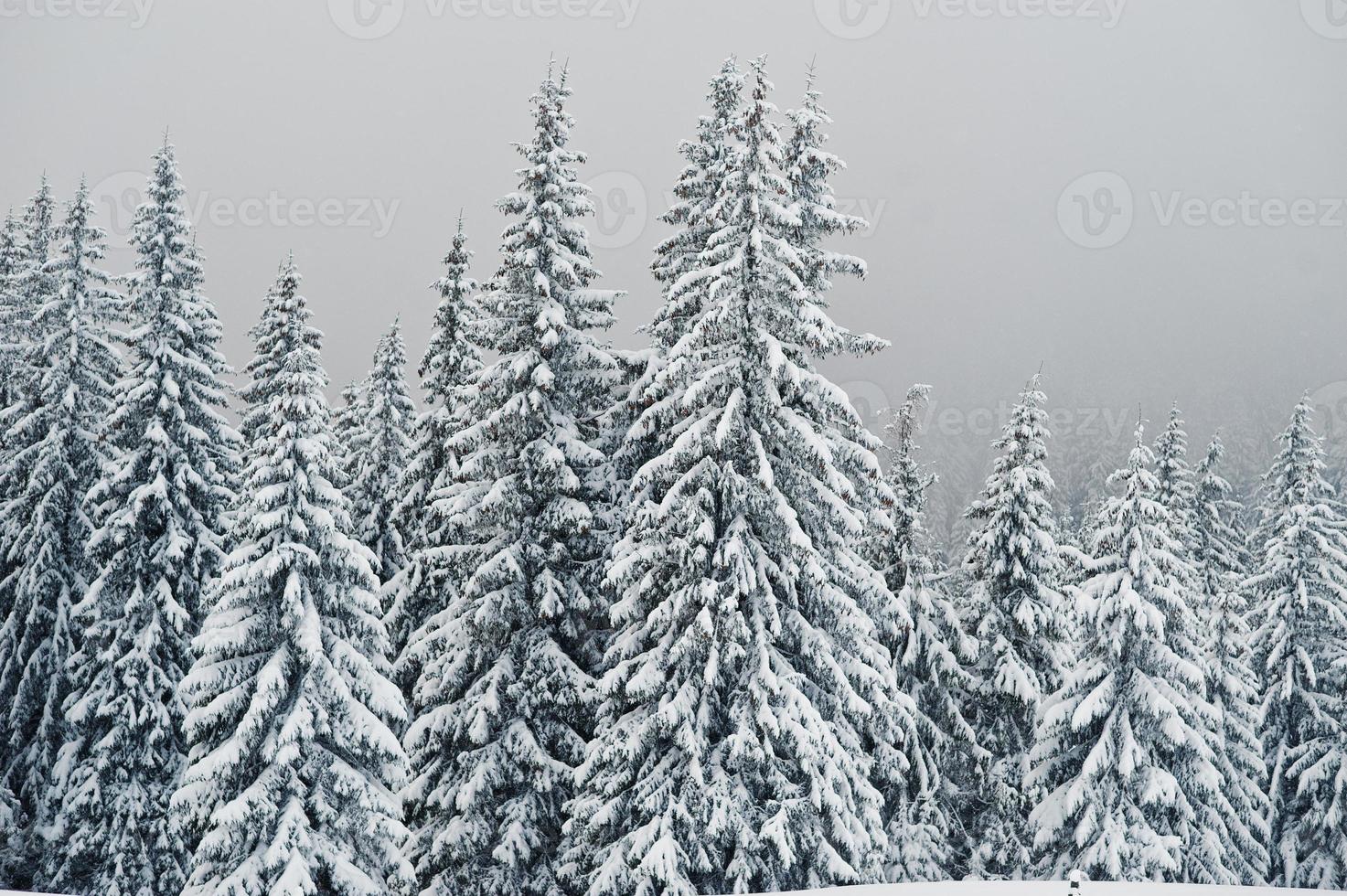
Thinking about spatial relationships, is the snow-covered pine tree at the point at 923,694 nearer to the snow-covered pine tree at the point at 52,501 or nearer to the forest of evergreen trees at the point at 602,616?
the forest of evergreen trees at the point at 602,616

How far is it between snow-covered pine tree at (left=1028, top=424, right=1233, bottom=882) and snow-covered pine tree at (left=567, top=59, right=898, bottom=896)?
17.8 ft

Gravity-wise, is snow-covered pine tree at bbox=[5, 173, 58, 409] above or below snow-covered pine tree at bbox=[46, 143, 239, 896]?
above

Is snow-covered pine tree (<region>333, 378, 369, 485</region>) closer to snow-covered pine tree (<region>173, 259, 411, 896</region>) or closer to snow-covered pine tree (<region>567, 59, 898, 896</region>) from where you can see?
snow-covered pine tree (<region>173, 259, 411, 896</region>)

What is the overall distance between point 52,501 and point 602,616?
15815mm

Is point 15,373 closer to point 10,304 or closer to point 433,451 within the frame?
point 10,304

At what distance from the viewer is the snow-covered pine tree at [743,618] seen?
55.9 feet

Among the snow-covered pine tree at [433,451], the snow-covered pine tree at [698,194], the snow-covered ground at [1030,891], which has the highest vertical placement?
the snow-covered pine tree at [698,194]

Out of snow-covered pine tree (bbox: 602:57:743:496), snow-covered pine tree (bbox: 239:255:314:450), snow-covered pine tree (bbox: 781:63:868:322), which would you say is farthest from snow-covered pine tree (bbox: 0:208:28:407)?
snow-covered pine tree (bbox: 781:63:868:322)

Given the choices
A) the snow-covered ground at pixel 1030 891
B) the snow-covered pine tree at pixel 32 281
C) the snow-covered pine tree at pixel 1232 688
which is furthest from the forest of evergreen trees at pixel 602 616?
the snow-covered ground at pixel 1030 891

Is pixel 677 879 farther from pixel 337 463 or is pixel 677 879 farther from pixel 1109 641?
pixel 1109 641

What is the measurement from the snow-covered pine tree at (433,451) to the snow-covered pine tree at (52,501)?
7867 mm

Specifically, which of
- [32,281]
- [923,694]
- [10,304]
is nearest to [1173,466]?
[923,694]

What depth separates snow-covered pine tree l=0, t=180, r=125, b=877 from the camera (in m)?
26.2

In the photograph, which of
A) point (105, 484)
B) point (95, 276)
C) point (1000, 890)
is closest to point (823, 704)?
point (1000, 890)
